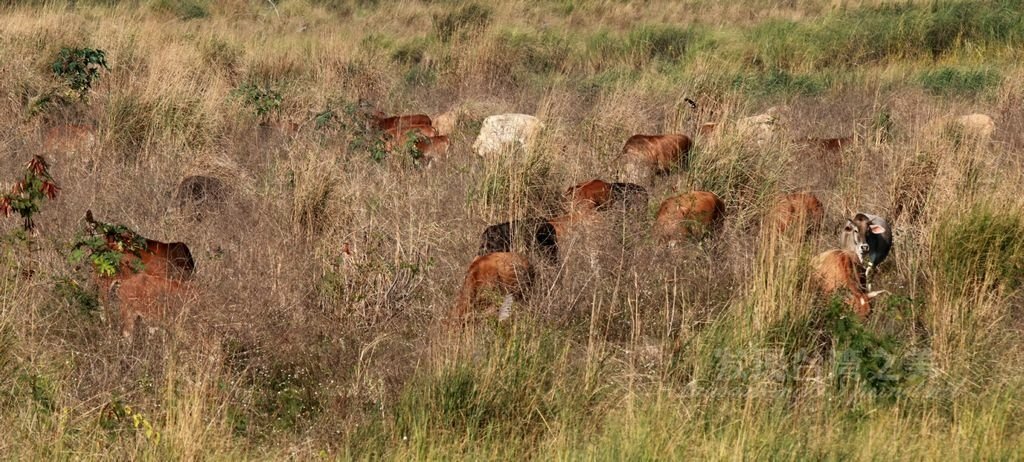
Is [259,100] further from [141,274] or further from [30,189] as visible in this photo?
[141,274]

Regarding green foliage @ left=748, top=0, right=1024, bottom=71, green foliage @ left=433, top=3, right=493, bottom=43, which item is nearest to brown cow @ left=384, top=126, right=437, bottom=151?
green foliage @ left=433, top=3, right=493, bottom=43

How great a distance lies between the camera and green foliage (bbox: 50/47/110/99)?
9.73m

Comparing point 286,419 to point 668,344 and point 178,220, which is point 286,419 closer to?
point 668,344

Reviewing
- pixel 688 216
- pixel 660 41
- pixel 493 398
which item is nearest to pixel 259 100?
pixel 688 216

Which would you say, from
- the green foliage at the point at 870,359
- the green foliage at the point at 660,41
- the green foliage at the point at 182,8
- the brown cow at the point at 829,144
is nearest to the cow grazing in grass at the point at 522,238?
the green foliage at the point at 870,359

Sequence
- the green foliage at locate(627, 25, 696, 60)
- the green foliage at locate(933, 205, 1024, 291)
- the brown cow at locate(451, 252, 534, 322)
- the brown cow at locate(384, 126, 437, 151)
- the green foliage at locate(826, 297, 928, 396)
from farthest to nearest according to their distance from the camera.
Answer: the green foliage at locate(627, 25, 696, 60)
the brown cow at locate(384, 126, 437, 151)
the green foliage at locate(933, 205, 1024, 291)
the brown cow at locate(451, 252, 534, 322)
the green foliage at locate(826, 297, 928, 396)

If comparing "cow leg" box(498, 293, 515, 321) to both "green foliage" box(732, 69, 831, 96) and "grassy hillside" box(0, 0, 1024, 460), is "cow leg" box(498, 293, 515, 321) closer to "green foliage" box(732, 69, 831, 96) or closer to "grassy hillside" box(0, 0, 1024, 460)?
"grassy hillside" box(0, 0, 1024, 460)

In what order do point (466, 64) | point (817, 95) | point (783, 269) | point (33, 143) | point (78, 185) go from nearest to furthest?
point (783, 269) → point (78, 185) → point (33, 143) → point (817, 95) → point (466, 64)

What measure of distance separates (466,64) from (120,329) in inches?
362

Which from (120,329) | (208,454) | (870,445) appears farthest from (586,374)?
(120,329)

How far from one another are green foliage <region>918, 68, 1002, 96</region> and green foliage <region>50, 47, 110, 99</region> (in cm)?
761

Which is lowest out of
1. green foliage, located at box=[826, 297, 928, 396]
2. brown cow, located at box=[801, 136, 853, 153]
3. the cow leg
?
the cow leg

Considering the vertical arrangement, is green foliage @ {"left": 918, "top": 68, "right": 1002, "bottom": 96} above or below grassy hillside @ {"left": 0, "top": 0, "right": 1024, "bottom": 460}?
above

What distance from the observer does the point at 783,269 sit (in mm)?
4809
